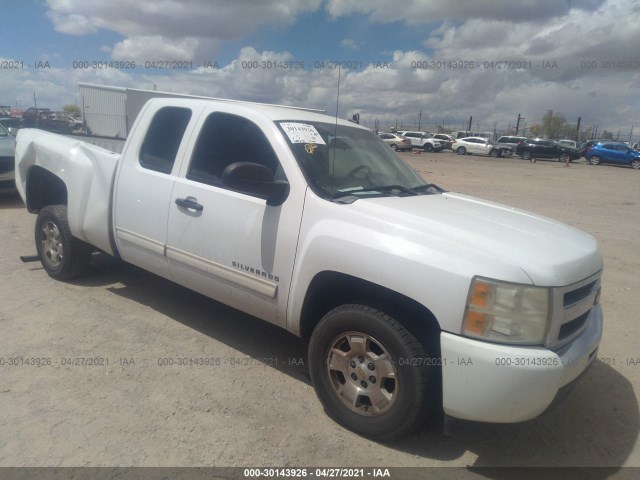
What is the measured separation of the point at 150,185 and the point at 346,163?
1.63 meters

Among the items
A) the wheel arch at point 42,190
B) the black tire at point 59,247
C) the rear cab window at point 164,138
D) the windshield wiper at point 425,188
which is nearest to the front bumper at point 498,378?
the windshield wiper at point 425,188

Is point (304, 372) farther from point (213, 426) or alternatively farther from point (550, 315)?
point (550, 315)

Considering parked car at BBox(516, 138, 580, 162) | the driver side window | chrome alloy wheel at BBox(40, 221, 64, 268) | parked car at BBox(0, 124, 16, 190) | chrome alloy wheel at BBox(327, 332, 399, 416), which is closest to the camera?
chrome alloy wheel at BBox(327, 332, 399, 416)

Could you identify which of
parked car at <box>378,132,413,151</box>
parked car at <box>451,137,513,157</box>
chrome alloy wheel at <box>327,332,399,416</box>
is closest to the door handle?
chrome alloy wheel at <box>327,332,399,416</box>

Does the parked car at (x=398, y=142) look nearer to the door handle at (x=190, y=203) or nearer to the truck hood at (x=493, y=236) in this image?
the door handle at (x=190, y=203)

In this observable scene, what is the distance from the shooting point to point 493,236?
8.93 feet

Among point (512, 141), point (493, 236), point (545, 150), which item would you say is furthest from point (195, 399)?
point (512, 141)

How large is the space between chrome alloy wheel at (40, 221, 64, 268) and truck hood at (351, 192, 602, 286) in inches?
139

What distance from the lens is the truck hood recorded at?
2496 millimetres

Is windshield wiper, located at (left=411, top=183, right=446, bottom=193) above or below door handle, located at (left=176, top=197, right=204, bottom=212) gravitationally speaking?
above

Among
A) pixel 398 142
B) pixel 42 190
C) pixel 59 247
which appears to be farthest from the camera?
pixel 398 142

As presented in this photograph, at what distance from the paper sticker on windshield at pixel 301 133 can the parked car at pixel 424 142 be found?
40.8 m

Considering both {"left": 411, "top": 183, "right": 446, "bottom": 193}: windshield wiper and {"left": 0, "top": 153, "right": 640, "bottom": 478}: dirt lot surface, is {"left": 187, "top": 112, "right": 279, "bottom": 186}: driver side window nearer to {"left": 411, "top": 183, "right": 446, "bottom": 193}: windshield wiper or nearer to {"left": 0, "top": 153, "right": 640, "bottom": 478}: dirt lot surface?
{"left": 411, "top": 183, "right": 446, "bottom": 193}: windshield wiper

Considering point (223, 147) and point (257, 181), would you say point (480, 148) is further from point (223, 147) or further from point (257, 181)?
point (257, 181)
